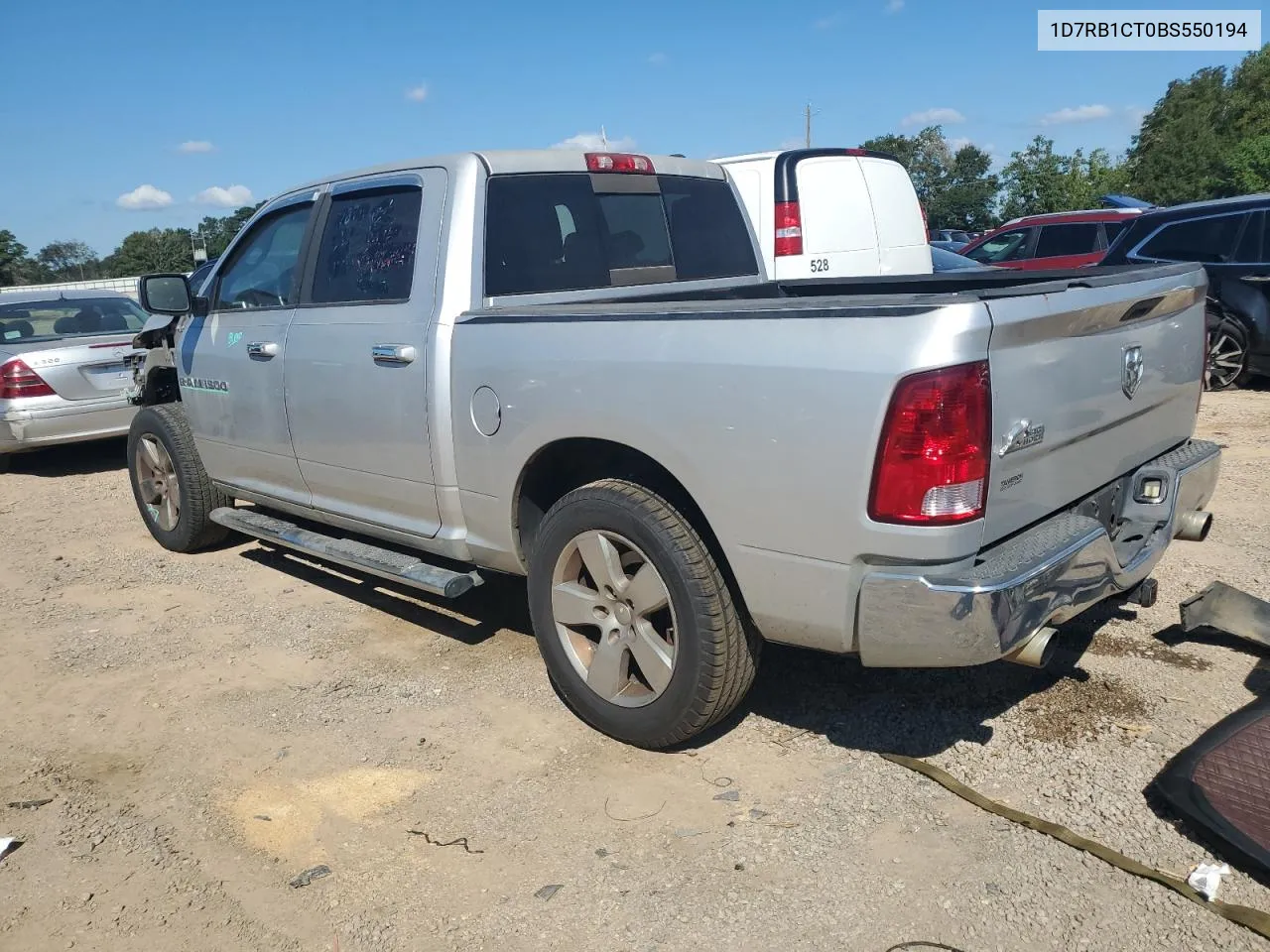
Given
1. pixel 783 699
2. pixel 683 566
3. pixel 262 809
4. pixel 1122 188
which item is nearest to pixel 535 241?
pixel 683 566

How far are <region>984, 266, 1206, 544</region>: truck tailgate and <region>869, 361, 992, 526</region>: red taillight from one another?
6 centimetres

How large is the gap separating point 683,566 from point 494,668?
1452mm

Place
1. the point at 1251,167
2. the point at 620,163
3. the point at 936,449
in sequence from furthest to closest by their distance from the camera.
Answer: the point at 1251,167 → the point at 620,163 → the point at 936,449

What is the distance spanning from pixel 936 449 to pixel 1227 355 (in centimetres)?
828

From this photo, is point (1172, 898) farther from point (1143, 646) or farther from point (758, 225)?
point (758, 225)

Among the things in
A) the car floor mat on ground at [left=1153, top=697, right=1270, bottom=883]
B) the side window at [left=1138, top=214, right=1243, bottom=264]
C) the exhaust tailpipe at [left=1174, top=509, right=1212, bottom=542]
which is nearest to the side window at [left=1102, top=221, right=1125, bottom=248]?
the side window at [left=1138, top=214, right=1243, bottom=264]

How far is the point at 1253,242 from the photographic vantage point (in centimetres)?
883

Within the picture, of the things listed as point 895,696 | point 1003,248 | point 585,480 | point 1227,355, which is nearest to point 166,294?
point 585,480

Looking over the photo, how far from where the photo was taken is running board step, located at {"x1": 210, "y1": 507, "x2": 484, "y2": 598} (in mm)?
3805

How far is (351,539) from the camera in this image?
466cm

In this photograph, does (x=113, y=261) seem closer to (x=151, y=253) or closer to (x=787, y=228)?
(x=151, y=253)

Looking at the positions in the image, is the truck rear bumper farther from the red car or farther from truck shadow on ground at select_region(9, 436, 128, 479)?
the red car

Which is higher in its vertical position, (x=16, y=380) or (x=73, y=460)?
(x=16, y=380)

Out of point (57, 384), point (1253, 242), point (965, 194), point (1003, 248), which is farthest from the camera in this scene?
point (965, 194)
